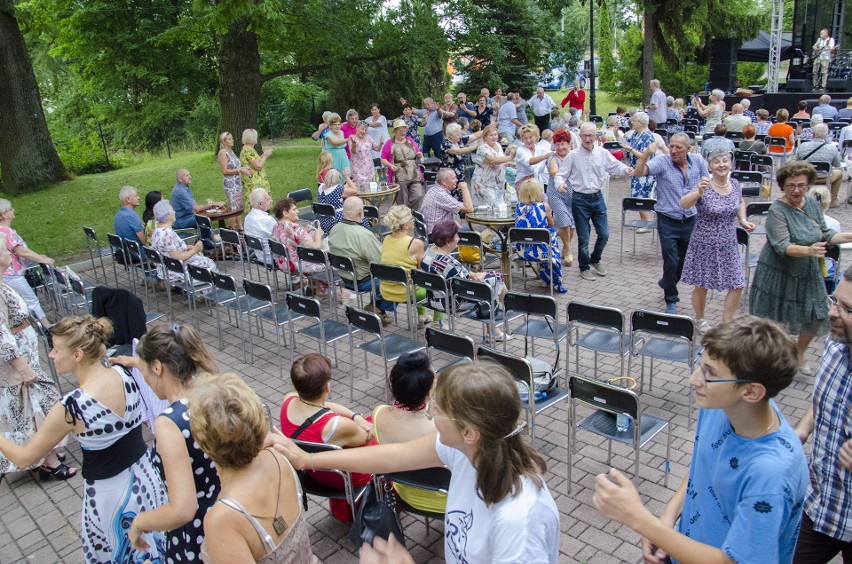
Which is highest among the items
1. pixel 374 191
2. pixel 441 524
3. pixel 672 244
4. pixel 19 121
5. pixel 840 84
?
pixel 19 121

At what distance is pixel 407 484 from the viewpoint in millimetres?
3729

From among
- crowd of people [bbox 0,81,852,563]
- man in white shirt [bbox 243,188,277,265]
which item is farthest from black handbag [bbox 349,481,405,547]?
man in white shirt [bbox 243,188,277,265]

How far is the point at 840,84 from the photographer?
21656 mm

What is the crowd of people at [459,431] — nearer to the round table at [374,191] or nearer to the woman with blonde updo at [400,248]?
the woman with blonde updo at [400,248]

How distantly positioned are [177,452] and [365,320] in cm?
325

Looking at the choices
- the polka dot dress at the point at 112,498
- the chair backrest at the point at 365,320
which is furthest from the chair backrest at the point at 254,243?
the polka dot dress at the point at 112,498

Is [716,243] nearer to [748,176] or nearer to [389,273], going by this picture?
[389,273]

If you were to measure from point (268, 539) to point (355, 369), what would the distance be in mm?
4491

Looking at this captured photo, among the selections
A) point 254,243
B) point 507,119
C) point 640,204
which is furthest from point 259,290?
point 507,119

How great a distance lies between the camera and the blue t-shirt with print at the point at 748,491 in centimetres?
191

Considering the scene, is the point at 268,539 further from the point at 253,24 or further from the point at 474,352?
the point at 253,24

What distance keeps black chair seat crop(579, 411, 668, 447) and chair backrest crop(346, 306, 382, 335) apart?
6.37 feet

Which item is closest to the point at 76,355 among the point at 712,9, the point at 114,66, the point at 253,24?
the point at 253,24

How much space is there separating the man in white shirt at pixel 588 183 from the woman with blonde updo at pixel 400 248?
8.44ft
